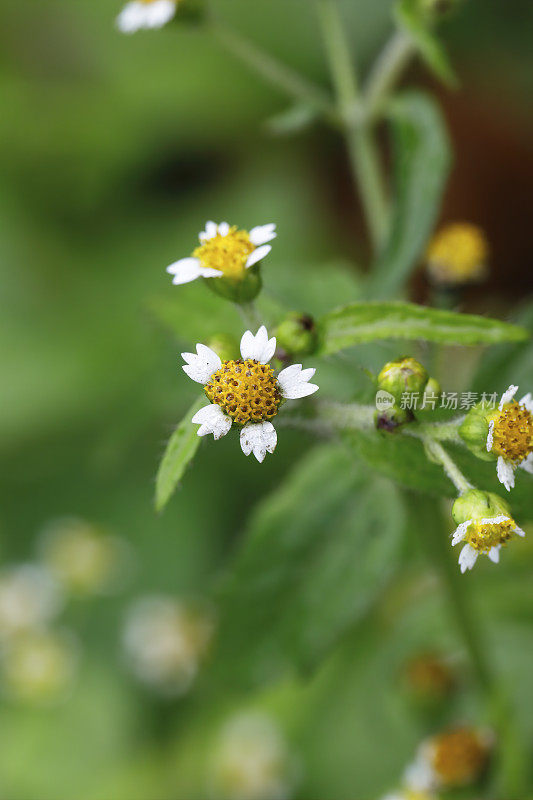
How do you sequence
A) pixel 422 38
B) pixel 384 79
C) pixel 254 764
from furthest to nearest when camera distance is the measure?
1. pixel 254 764
2. pixel 384 79
3. pixel 422 38

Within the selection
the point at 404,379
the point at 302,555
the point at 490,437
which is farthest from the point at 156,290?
the point at 490,437

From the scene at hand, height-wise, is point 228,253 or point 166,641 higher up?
point 166,641

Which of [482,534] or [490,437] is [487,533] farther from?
[490,437]

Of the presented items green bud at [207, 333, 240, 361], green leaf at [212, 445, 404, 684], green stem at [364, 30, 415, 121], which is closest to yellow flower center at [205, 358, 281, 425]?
green bud at [207, 333, 240, 361]

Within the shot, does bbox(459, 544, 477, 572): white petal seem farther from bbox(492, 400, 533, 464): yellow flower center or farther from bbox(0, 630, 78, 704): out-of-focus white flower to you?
bbox(0, 630, 78, 704): out-of-focus white flower

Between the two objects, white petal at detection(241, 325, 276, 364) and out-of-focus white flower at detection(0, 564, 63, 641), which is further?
out-of-focus white flower at detection(0, 564, 63, 641)

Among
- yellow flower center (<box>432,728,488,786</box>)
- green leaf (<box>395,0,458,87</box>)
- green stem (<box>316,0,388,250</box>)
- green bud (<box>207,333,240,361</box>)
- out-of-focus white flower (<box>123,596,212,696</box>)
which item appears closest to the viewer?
green bud (<box>207,333,240,361</box>)

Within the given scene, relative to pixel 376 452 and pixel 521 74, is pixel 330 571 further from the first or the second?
pixel 521 74
